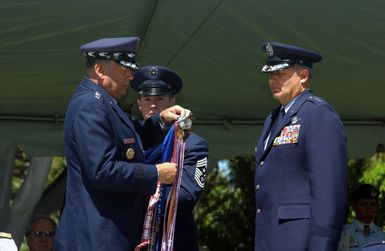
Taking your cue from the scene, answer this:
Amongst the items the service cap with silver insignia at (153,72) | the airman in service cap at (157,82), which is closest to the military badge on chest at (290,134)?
the airman in service cap at (157,82)

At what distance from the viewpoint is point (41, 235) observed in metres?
6.39

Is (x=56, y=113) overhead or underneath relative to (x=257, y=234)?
overhead

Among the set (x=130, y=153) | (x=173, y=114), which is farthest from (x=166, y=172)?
(x=173, y=114)

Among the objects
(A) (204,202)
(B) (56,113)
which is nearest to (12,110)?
(B) (56,113)

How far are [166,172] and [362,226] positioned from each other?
286 centimetres

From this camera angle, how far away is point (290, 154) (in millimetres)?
3889

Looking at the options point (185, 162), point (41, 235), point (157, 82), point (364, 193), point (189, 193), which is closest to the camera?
point (189, 193)

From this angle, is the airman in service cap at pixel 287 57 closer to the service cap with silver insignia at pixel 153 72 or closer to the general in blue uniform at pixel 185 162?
the general in blue uniform at pixel 185 162

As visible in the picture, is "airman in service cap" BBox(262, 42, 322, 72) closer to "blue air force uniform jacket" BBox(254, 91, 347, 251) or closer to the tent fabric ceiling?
"blue air force uniform jacket" BBox(254, 91, 347, 251)

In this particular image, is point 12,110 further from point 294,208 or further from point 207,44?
point 294,208

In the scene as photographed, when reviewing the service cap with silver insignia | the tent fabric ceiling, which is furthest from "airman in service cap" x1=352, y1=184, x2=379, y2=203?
the service cap with silver insignia

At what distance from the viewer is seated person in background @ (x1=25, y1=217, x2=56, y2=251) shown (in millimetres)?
6375

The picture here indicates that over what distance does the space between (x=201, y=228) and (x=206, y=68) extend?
6.66 meters

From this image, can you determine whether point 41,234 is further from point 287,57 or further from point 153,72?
point 287,57
